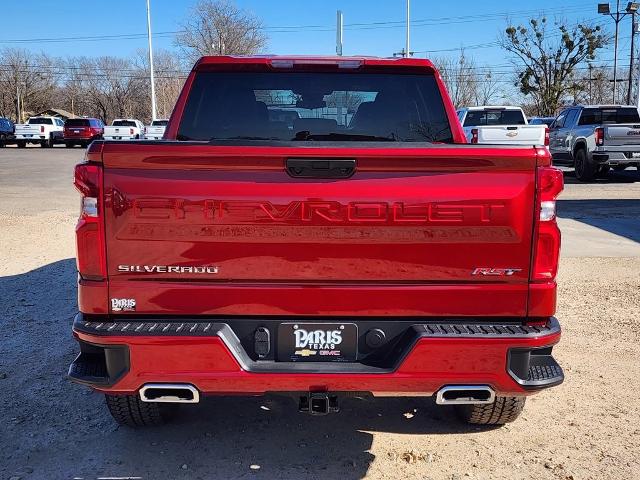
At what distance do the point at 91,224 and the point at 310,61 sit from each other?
1677 mm

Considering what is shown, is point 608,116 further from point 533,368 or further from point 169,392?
point 169,392

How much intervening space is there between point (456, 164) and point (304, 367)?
1083 mm

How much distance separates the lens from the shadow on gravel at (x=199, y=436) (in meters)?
3.25

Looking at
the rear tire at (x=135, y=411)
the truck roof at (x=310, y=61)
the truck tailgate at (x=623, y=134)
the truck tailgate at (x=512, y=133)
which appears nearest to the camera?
the rear tire at (x=135, y=411)

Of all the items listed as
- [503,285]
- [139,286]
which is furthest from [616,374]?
[139,286]

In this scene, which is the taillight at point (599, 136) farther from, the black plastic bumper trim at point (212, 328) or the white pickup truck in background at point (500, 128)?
the black plastic bumper trim at point (212, 328)

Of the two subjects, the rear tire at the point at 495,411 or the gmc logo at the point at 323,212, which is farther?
the rear tire at the point at 495,411

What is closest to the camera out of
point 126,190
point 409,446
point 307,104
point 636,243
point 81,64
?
point 126,190

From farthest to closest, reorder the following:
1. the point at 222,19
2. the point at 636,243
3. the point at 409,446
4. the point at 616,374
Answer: the point at 222,19, the point at 636,243, the point at 616,374, the point at 409,446

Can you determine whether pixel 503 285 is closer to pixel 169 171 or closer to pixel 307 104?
pixel 169 171

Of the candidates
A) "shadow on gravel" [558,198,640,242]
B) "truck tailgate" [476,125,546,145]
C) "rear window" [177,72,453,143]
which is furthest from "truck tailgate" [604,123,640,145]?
"rear window" [177,72,453,143]

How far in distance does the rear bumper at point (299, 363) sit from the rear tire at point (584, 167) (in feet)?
52.4

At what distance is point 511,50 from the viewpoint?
A: 4675cm

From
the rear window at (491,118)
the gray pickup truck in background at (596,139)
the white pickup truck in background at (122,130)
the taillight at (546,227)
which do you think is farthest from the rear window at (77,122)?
the taillight at (546,227)
